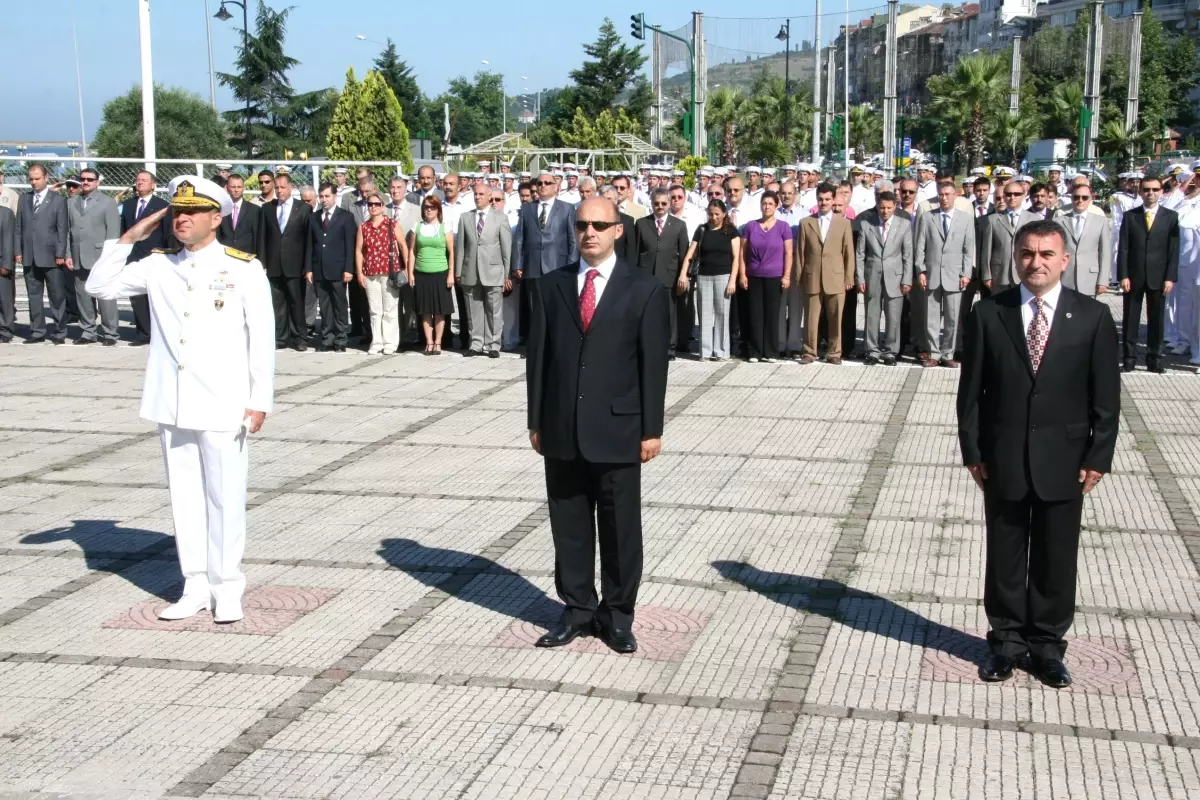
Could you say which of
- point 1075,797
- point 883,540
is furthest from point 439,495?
point 1075,797

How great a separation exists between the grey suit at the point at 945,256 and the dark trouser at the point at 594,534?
9.97m

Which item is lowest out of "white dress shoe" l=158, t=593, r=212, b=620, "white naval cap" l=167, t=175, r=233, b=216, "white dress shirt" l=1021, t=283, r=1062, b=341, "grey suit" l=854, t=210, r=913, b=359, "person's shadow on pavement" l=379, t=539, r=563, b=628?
"person's shadow on pavement" l=379, t=539, r=563, b=628

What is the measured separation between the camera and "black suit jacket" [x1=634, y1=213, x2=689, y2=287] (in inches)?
662

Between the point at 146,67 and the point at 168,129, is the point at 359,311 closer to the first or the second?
the point at 146,67

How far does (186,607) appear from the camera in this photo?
24.2ft

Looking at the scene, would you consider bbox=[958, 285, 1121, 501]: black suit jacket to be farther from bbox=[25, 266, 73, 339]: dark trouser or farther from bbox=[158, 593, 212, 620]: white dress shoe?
bbox=[25, 266, 73, 339]: dark trouser

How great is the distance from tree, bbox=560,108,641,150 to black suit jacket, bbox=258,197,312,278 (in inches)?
2400

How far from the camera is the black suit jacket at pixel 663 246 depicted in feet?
55.2

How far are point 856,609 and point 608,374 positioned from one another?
1.87 metres

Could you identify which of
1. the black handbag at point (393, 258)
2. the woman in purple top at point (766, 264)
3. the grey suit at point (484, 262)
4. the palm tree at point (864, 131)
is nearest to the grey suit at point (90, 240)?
the black handbag at point (393, 258)

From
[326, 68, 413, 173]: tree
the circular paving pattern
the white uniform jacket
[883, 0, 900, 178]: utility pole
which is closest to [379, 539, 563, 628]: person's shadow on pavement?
the white uniform jacket

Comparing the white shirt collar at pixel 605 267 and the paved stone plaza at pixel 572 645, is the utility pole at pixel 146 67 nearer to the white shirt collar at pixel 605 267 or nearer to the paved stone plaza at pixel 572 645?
the paved stone plaza at pixel 572 645

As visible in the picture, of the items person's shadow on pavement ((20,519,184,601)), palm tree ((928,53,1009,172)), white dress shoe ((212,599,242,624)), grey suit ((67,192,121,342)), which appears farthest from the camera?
palm tree ((928,53,1009,172))

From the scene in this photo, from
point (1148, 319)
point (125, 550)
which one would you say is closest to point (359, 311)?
point (1148, 319)
